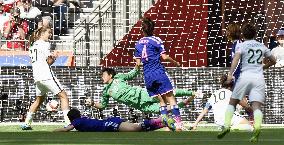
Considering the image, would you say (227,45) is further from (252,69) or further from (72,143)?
(72,143)

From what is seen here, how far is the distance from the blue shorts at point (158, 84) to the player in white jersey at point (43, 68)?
67.7 inches

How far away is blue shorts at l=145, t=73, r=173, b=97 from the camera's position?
65.7ft

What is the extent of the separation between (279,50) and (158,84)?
721cm

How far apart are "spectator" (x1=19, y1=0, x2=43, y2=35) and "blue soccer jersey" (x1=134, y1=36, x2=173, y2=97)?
10303 mm

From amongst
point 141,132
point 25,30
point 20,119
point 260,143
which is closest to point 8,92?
point 20,119

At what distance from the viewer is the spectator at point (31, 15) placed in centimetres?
3039

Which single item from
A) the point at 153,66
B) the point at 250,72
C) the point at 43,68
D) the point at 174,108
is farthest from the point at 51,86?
the point at 250,72

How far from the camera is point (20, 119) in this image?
83.6ft

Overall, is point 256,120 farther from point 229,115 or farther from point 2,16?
point 2,16

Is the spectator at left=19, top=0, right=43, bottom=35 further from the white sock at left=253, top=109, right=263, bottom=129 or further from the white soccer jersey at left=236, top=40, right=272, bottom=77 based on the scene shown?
the white sock at left=253, top=109, right=263, bottom=129

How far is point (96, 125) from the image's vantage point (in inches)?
712

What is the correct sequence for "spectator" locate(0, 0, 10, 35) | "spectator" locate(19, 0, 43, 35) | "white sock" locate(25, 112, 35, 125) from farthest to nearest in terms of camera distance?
"spectator" locate(0, 0, 10, 35) → "spectator" locate(19, 0, 43, 35) → "white sock" locate(25, 112, 35, 125)

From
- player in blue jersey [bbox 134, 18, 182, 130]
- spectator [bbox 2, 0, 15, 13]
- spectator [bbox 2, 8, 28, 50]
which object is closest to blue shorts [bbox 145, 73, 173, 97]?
player in blue jersey [bbox 134, 18, 182, 130]

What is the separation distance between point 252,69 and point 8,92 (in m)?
11.0
